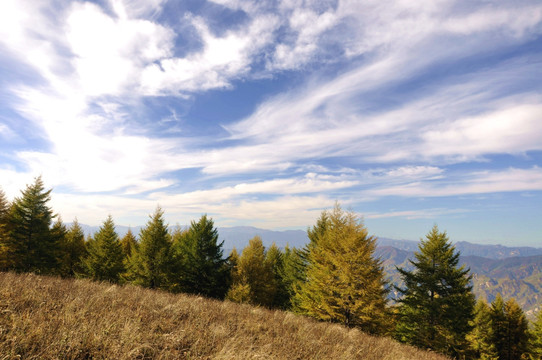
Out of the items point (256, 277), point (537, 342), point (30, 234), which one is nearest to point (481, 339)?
point (537, 342)

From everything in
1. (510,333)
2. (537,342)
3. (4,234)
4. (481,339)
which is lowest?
(510,333)

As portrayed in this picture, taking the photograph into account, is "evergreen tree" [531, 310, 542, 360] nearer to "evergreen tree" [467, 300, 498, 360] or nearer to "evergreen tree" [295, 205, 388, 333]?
"evergreen tree" [467, 300, 498, 360]

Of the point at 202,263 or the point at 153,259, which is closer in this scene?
the point at 153,259

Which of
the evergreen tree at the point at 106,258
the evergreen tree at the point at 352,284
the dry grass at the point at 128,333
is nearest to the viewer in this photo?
the dry grass at the point at 128,333

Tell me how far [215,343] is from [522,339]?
4344 centimetres

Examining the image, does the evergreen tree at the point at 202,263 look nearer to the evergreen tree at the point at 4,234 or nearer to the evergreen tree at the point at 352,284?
the evergreen tree at the point at 352,284

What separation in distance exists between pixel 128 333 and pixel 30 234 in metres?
32.5

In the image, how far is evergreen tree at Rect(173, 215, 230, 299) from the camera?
2786 centimetres

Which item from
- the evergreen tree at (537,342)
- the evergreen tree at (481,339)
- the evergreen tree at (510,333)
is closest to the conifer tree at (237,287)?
the evergreen tree at (481,339)

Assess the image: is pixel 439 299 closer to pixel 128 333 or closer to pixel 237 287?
pixel 237 287

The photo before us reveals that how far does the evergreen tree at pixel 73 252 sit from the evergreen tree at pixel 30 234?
206 inches

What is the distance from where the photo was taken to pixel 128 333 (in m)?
4.33

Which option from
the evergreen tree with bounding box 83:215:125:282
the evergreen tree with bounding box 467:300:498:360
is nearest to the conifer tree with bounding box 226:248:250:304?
the evergreen tree with bounding box 83:215:125:282

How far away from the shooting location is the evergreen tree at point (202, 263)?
91.4 feet
